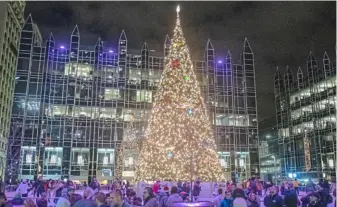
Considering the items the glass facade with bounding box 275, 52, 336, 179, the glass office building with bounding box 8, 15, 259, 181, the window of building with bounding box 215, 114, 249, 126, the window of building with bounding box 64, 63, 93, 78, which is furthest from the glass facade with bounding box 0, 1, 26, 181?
the glass facade with bounding box 275, 52, 336, 179

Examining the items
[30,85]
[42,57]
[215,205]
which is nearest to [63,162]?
[30,85]

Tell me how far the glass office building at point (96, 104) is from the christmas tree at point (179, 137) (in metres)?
30.2

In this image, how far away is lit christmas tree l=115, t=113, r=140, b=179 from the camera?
45094 millimetres

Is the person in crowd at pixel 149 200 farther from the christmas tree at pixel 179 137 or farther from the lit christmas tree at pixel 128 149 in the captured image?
the lit christmas tree at pixel 128 149

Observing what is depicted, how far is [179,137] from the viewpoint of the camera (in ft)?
72.7

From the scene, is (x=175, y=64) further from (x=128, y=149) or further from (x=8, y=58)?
(x=8, y=58)

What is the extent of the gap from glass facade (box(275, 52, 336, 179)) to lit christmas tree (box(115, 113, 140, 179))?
2792 cm

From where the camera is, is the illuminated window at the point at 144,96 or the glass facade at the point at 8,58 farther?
the glass facade at the point at 8,58

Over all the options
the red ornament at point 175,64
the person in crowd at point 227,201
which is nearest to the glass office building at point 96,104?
the red ornament at point 175,64

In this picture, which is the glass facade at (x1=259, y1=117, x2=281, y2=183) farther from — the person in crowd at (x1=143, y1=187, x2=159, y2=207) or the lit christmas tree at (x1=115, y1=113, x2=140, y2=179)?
the person in crowd at (x1=143, y1=187, x2=159, y2=207)

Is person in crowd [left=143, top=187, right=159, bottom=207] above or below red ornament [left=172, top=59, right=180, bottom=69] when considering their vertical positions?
below

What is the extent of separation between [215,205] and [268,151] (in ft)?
251

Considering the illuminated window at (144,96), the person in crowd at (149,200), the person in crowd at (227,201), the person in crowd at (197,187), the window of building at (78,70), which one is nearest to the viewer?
the person in crowd at (149,200)

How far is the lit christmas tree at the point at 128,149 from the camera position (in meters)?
45.1
